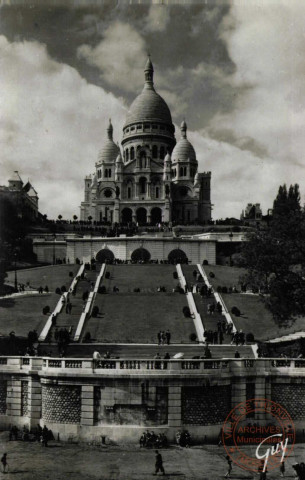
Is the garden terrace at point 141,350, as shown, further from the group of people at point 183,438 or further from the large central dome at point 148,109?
the large central dome at point 148,109

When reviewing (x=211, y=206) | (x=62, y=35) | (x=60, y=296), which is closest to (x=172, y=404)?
(x=62, y=35)

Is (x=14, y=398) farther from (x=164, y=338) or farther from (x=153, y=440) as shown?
(x=164, y=338)

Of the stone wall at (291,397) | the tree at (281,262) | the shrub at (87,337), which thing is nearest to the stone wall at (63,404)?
the stone wall at (291,397)

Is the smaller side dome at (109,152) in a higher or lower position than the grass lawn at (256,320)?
higher

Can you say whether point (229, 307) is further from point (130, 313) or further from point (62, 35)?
point (62, 35)

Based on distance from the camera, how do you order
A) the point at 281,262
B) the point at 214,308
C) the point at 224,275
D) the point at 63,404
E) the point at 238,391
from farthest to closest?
the point at 224,275, the point at 214,308, the point at 281,262, the point at 238,391, the point at 63,404

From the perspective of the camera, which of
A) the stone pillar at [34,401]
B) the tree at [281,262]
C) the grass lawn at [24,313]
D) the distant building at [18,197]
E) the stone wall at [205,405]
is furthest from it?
the distant building at [18,197]

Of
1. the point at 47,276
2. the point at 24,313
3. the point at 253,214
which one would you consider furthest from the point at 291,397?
the point at 253,214

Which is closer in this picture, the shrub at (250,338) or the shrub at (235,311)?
the shrub at (250,338)
